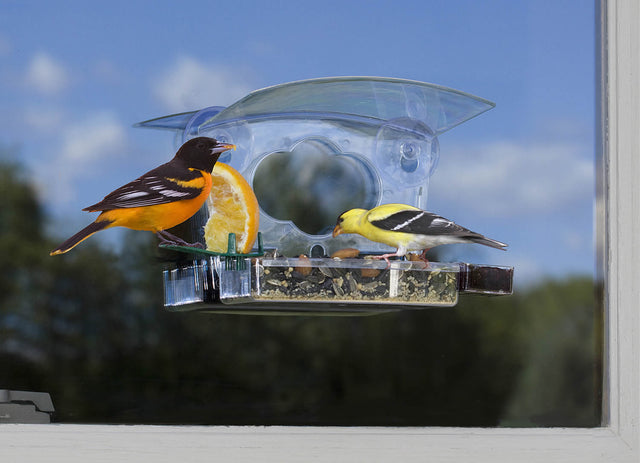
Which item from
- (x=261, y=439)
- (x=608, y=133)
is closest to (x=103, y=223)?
(x=261, y=439)

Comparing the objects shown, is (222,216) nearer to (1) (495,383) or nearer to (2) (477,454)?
(2) (477,454)

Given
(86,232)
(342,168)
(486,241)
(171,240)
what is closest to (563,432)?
(486,241)

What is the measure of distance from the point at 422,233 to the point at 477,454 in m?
0.34

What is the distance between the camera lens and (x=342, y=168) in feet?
3.63

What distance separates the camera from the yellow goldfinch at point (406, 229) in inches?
37.6

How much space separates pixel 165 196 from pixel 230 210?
9cm

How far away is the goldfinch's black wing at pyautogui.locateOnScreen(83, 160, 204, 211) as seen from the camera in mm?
986

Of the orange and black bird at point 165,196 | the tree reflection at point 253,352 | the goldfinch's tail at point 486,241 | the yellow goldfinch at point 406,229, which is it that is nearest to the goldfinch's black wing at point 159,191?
the orange and black bird at point 165,196

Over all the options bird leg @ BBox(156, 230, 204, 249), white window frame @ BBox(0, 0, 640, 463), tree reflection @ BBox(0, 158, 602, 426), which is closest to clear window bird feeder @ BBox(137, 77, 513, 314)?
bird leg @ BBox(156, 230, 204, 249)

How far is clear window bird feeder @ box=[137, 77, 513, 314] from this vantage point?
3.11 ft

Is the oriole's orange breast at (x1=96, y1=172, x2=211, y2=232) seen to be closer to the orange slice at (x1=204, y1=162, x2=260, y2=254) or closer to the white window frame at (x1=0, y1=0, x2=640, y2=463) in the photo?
the orange slice at (x1=204, y1=162, x2=260, y2=254)

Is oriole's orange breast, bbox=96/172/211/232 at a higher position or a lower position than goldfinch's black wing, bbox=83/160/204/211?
→ lower

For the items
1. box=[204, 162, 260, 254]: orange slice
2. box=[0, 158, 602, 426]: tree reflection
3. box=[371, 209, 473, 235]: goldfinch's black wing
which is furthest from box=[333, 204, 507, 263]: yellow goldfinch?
box=[0, 158, 602, 426]: tree reflection

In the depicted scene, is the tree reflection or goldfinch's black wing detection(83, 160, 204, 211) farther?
the tree reflection
